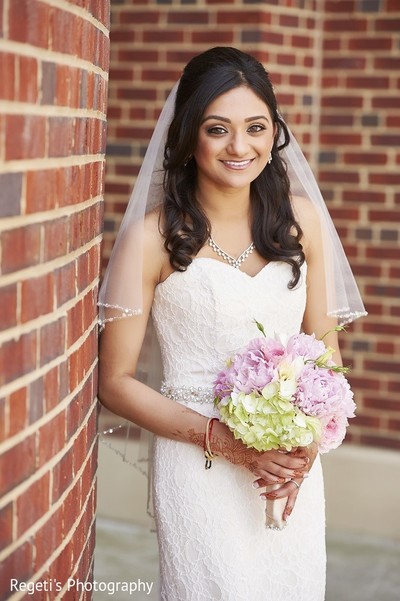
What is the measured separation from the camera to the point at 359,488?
255 inches

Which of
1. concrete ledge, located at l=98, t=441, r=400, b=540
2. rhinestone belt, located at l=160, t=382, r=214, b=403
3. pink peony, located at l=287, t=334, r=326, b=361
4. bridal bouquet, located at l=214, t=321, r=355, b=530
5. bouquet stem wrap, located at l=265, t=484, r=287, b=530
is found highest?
pink peony, located at l=287, t=334, r=326, b=361

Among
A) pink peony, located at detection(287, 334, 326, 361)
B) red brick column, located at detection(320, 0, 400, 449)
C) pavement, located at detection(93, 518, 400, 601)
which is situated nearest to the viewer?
pink peony, located at detection(287, 334, 326, 361)

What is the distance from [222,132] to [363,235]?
119 inches

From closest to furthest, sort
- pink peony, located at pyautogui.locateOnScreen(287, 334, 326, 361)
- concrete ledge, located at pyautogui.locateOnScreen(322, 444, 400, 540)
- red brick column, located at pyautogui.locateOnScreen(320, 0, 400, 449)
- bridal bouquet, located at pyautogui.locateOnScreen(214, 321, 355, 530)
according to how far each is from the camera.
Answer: bridal bouquet, located at pyautogui.locateOnScreen(214, 321, 355, 530), pink peony, located at pyautogui.locateOnScreen(287, 334, 326, 361), red brick column, located at pyautogui.locateOnScreen(320, 0, 400, 449), concrete ledge, located at pyautogui.locateOnScreen(322, 444, 400, 540)

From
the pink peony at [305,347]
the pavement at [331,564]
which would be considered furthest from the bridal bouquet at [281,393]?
the pavement at [331,564]

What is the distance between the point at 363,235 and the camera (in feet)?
21.1

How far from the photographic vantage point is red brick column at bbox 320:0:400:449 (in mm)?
6309

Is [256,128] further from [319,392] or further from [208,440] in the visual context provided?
[208,440]

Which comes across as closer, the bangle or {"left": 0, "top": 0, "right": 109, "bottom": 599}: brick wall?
{"left": 0, "top": 0, "right": 109, "bottom": 599}: brick wall

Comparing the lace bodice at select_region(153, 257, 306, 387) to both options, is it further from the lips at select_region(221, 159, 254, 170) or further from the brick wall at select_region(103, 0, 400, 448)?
the brick wall at select_region(103, 0, 400, 448)

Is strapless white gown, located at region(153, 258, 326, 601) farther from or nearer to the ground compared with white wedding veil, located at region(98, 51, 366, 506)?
nearer to the ground

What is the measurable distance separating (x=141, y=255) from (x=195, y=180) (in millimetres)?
416

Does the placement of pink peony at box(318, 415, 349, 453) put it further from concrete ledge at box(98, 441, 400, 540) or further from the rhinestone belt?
concrete ledge at box(98, 441, 400, 540)

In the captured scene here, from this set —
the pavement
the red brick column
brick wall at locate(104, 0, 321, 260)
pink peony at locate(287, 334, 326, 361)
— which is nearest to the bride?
pink peony at locate(287, 334, 326, 361)
